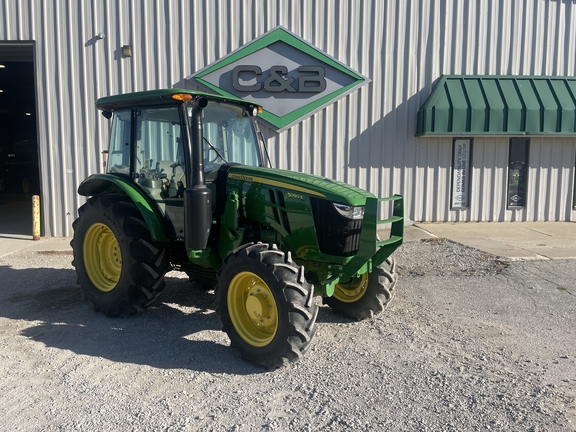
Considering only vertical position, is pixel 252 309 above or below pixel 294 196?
below

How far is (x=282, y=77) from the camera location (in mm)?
10648

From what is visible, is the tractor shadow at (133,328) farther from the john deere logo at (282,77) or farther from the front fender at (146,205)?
the john deere logo at (282,77)

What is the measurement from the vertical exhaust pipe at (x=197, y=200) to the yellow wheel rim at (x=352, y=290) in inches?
64.4

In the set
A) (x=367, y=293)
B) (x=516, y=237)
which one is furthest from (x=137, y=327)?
(x=516, y=237)

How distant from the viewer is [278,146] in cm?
1091

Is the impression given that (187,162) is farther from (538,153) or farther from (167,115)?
(538,153)

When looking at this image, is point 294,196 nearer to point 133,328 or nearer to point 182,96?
point 182,96

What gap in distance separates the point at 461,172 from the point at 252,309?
879 centimetres

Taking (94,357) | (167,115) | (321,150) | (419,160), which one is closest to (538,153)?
(419,160)

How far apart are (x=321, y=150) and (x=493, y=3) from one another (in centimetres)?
525

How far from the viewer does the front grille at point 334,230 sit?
4203 millimetres

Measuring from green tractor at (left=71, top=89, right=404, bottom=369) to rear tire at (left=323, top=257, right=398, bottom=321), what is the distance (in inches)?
0.5

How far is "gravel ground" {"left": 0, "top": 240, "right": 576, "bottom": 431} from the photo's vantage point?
322 centimetres

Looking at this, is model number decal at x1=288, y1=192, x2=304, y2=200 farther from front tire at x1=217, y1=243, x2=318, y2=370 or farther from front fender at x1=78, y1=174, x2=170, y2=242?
front fender at x1=78, y1=174, x2=170, y2=242
